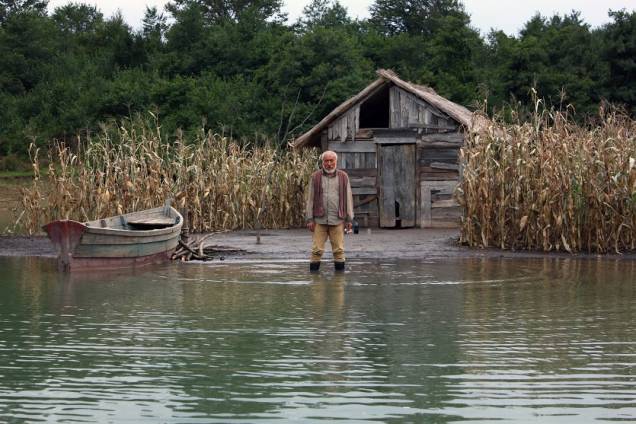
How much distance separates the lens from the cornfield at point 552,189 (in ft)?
62.7

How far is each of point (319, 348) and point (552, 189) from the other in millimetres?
10514

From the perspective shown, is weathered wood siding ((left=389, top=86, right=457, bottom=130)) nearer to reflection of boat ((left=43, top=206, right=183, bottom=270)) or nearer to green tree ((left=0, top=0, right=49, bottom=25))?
reflection of boat ((left=43, top=206, right=183, bottom=270))

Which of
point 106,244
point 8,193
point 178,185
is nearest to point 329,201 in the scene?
point 106,244

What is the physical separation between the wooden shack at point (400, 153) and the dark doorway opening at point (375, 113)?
79 centimetres

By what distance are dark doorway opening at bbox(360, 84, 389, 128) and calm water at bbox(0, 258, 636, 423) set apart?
12.0 m

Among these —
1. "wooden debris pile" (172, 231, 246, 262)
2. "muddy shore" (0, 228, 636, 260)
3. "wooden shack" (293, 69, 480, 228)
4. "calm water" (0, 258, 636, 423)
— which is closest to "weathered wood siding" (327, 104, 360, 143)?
"wooden shack" (293, 69, 480, 228)

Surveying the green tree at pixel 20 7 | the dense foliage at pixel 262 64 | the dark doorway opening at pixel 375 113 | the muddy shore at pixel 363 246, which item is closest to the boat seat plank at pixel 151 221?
the muddy shore at pixel 363 246

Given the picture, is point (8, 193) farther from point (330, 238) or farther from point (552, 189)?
point (330, 238)

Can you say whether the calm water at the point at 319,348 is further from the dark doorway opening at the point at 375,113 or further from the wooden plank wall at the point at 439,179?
the dark doorway opening at the point at 375,113

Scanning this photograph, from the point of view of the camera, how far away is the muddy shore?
1928cm

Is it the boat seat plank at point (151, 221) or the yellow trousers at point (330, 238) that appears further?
the boat seat plank at point (151, 221)

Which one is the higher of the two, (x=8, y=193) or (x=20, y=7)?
(x=20, y=7)

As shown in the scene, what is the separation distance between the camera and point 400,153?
26125 millimetres

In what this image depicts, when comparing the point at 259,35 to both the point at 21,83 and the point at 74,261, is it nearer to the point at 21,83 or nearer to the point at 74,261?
the point at 21,83
